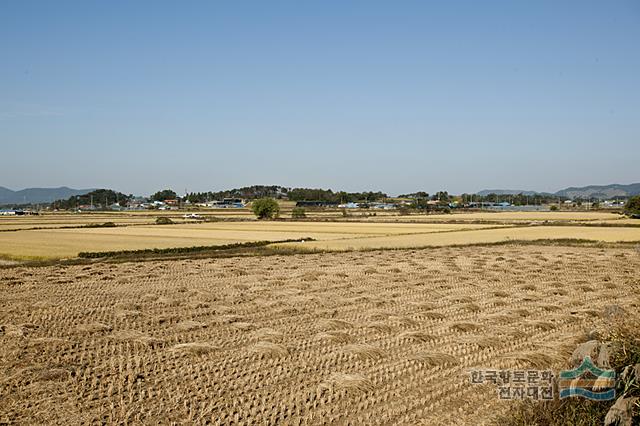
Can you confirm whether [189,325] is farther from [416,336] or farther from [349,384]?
[349,384]

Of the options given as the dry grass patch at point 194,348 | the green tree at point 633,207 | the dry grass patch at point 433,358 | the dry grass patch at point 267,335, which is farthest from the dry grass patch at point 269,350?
the green tree at point 633,207

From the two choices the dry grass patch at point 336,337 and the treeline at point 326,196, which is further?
the treeline at point 326,196

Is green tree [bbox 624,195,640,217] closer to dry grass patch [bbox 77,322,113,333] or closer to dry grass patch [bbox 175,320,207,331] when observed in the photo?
dry grass patch [bbox 175,320,207,331]

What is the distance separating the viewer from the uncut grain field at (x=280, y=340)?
8.59 metres

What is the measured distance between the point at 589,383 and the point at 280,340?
6.47 meters

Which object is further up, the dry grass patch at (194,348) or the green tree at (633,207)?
the green tree at (633,207)

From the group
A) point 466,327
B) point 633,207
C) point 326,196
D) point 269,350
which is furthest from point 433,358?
point 326,196

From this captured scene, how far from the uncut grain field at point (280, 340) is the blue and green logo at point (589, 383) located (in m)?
0.99

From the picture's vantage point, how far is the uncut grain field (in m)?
8.59

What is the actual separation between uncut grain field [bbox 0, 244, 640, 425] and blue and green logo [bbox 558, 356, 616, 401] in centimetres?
99

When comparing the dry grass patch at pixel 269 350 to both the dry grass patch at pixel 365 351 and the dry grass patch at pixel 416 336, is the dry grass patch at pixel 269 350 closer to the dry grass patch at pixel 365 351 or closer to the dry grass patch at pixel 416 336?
the dry grass patch at pixel 365 351

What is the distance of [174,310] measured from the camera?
1614 cm

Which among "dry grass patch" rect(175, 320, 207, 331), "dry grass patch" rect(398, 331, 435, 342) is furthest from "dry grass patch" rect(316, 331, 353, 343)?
"dry grass patch" rect(175, 320, 207, 331)

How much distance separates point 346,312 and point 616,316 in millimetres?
7181
